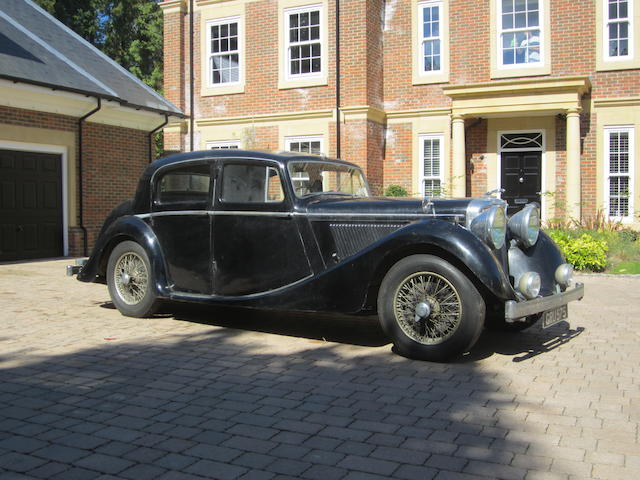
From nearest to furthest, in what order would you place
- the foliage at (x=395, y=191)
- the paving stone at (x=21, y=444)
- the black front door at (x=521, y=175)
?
1. the paving stone at (x=21, y=444)
2. the black front door at (x=521, y=175)
3. the foliage at (x=395, y=191)

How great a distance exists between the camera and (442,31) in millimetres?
17203

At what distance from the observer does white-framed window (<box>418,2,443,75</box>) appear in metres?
17.3

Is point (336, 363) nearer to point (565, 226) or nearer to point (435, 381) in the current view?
point (435, 381)

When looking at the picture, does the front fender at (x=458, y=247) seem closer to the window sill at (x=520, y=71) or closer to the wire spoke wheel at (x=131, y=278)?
the wire spoke wheel at (x=131, y=278)

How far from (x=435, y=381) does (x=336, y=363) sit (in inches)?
33.9

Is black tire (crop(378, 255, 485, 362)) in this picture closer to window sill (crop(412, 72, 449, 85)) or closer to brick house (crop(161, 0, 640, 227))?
brick house (crop(161, 0, 640, 227))

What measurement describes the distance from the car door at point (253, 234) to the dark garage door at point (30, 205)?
27.7 feet

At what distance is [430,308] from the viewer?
489cm

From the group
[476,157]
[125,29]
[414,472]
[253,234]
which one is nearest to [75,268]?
[253,234]

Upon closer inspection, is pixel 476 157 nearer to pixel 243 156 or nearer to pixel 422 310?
pixel 243 156

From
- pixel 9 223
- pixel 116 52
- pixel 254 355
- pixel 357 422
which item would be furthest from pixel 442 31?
pixel 116 52

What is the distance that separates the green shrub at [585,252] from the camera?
36.4 feet

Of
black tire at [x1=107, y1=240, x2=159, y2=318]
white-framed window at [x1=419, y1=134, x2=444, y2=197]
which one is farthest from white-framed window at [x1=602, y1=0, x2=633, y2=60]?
black tire at [x1=107, y1=240, x2=159, y2=318]

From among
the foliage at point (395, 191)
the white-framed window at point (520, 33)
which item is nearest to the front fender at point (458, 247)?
the foliage at point (395, 191)
